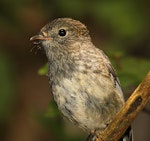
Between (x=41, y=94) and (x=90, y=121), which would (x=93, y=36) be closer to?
(x=41, y=94)

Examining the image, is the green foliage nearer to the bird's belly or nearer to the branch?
the bird's belly

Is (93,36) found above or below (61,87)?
below

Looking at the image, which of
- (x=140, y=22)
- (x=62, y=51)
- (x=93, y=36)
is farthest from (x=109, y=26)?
(x=62, y=51)

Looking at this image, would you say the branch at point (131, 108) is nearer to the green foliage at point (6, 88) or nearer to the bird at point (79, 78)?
the bird at point (79, 78)

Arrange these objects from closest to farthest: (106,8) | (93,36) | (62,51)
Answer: (62,51) → (106,8) → (93,36)

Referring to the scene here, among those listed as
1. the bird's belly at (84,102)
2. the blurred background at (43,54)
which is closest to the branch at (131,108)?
the bird's belly at (84,102)

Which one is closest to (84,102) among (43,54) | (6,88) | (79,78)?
(79,78)

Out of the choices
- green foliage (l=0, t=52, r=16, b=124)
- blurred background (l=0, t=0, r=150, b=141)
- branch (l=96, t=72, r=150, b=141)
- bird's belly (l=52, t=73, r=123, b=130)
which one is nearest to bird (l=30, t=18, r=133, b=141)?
bird's belly (l=52, t=73, r=123, b=130)
